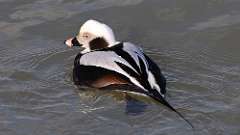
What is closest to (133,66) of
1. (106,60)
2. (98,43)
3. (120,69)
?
(120,69)

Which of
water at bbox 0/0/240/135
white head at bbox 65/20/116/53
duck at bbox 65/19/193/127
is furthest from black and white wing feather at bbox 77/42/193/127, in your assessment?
white head at bbox 65/20/116/53

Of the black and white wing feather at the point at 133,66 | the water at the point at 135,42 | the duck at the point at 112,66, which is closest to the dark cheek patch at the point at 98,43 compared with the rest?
the duck at the point at 112,66

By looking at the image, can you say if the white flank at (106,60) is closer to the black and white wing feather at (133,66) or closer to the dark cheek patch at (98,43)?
the black and white wing feather at (133,66)

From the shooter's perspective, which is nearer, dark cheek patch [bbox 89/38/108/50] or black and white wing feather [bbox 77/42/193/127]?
black and white wing feather [bbox 77/42/193/127]

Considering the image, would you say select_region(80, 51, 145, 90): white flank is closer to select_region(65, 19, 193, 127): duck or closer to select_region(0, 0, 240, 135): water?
select_region(65, 19, 193, 127): duck

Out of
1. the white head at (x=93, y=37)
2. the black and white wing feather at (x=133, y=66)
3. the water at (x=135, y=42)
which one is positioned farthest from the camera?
the white head at (x=93, y=37)

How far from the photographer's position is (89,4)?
785cm

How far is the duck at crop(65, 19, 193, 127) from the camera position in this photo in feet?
18.4

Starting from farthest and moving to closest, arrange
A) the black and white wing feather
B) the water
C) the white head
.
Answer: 1. the white head
2. the black and white wing feather
3. the water

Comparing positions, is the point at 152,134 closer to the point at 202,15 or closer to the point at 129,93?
the point at 129,93

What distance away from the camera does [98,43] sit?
670 centimetres

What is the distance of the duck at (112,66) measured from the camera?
560 cm

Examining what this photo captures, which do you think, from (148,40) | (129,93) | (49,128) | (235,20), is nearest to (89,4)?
(148,40)

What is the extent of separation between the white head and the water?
7.7 inches
